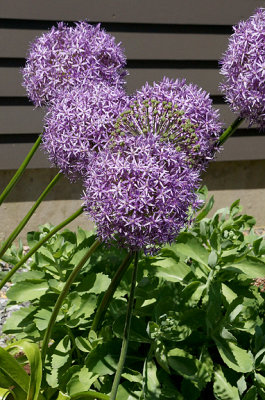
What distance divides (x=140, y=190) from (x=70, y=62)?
0.74 metres

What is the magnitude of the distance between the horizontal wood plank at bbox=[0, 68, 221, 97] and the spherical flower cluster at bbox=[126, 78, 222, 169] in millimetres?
2598

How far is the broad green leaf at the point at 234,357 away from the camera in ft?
7.44

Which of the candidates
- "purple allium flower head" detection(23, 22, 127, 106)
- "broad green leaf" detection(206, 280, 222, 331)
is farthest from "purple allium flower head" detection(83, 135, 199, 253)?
"broad green leaf" detection(206, 280, 222, 331)

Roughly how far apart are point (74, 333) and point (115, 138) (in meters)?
1.18

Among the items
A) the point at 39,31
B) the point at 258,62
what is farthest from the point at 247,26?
the point at 39,31

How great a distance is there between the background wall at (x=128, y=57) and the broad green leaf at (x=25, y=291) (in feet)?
6.57

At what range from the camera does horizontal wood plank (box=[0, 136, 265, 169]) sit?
14.5 feet

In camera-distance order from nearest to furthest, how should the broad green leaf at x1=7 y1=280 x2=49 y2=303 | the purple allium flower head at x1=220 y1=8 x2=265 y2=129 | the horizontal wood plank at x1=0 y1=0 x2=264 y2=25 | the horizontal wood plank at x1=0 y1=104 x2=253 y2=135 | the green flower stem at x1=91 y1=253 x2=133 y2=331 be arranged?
the purple allium flower head at x1=220 y1=8 x2=265 y2=129
the green flower stem at x1=91 y1=253 x2=133 y2=331
the broad green leaf at x1=7 y1=280 x2=49 y2=303
the horizontal wood plank at x1=0 y1=0 x2=264 y2=25
the horizontal wood plank at x1=0 y1=104 x2=253 y2=135

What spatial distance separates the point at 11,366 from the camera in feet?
7.48

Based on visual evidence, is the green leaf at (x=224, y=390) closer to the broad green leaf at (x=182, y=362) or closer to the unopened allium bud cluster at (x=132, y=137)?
the broad green leaf at (x=182, y=362)

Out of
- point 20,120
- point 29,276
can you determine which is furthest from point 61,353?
point 20,120

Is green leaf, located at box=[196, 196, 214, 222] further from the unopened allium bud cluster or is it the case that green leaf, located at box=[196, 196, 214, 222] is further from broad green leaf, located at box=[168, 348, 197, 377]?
the unopened allium bud cluster

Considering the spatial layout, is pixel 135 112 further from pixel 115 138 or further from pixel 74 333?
pixel 74 333

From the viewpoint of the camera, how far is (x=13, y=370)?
7.55 ft
